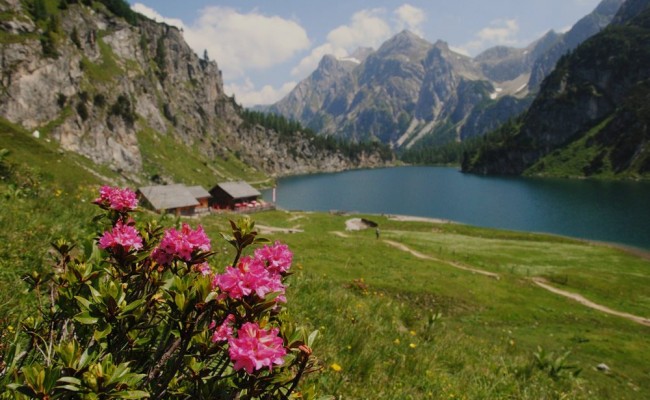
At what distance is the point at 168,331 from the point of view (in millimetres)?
3215

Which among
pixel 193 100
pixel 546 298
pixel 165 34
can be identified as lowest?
pixel 546 298

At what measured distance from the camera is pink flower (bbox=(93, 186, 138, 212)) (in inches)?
181

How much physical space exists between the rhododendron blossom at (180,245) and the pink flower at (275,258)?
563 millimetres

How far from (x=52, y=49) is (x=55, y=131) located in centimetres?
2155

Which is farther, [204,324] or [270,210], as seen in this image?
[270,210]

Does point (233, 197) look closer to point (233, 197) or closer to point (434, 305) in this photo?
point (233, 197)

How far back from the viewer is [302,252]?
111ft

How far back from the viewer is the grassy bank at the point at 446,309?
26.0ft

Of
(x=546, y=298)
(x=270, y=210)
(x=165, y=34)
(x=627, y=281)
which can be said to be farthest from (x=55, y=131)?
(x=165, y=34)

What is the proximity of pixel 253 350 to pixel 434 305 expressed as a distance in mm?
25406

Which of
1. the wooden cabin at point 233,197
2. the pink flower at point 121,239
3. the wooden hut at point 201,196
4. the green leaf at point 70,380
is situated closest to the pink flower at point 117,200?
the pink flower at point 121,239

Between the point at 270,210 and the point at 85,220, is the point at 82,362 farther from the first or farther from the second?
the point at 270,210

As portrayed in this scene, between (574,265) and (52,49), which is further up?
(52,49)

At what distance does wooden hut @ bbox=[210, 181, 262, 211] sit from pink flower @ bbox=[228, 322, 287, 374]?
8721cm
